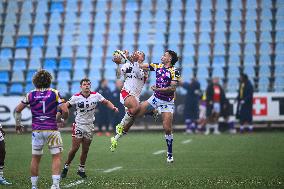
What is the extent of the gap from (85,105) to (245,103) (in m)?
17.3

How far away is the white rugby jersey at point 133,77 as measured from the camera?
1597 centimetres

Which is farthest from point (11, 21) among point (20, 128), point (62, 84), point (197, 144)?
point (20, 128)

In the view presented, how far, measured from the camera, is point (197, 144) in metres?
22.0

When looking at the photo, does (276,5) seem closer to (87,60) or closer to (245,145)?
(87,60)

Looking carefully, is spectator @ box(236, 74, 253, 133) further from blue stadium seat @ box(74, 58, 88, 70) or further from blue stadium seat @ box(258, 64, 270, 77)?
blue stadium seat @ box(74, 58, 88, 70)

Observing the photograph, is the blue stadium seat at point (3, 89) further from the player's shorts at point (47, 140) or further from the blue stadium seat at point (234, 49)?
the player's shorts at point (47, 140)

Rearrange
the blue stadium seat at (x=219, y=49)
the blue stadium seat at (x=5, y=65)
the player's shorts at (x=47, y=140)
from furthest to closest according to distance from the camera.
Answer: the blue stadium seat at (x=5, y=65)
the blue stadium seat at (x=219, y=49)
the player's shorts at (x=47, y=140)

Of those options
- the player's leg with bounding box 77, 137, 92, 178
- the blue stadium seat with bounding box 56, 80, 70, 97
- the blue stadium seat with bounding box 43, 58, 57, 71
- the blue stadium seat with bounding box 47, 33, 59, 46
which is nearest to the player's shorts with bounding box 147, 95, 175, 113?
the player's leg with bounding box 77, 137, 92, 178

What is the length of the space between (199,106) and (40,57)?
9084mm

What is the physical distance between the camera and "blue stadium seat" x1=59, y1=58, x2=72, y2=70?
3378 cm

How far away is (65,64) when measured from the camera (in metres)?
34.0

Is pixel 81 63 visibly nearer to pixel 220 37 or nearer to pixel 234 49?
pixel 220 37

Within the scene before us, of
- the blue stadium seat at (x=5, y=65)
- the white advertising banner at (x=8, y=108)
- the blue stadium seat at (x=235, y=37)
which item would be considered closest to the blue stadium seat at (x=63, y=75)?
the blue stadium seat at (x=5, y=65)

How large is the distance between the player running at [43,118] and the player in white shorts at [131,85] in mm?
5730
